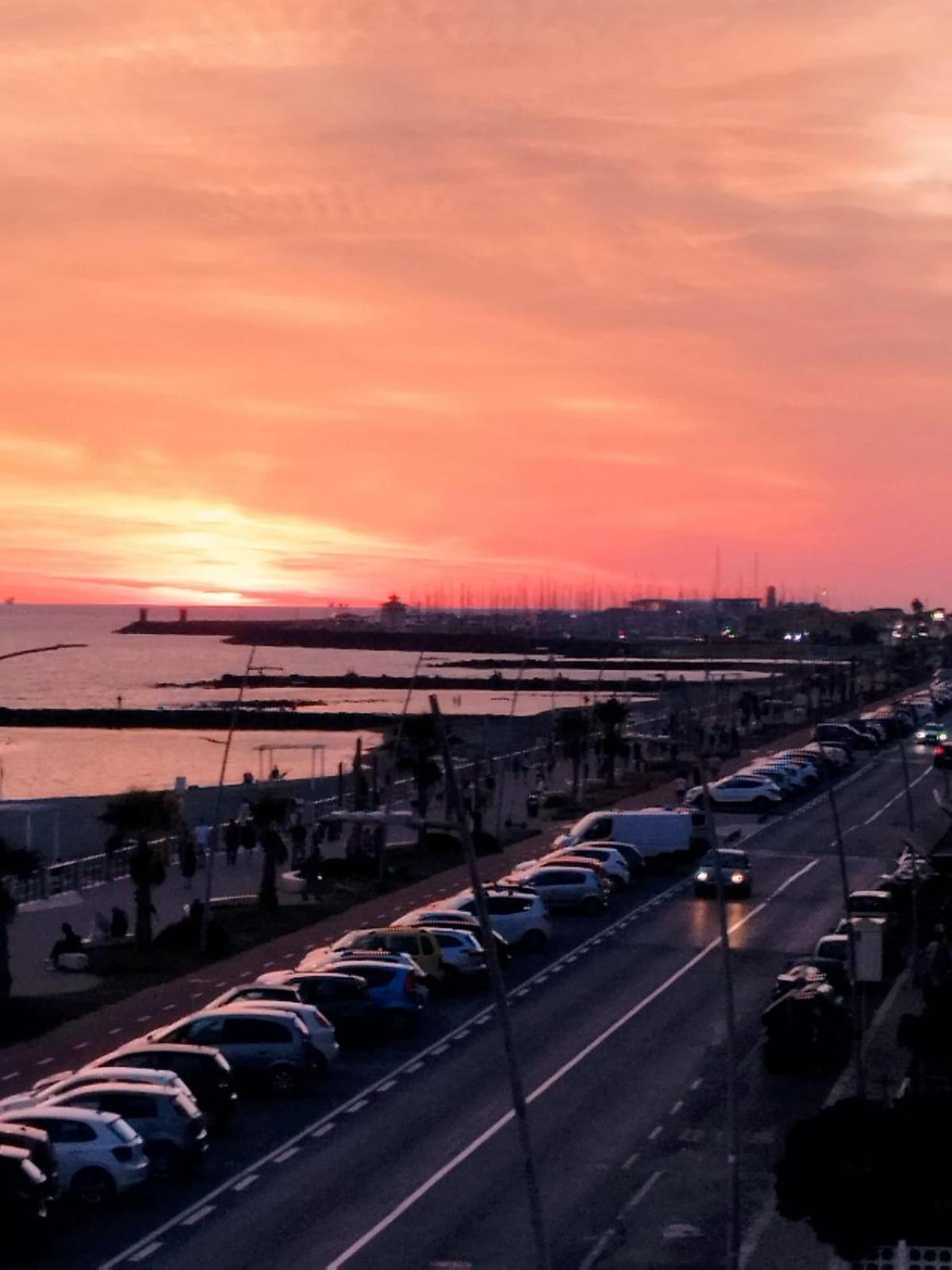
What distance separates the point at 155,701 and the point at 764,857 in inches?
5067

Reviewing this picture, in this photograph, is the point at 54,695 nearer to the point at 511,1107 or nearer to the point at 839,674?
the point at 839,674

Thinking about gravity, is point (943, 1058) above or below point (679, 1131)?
above

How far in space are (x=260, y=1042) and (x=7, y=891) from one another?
864 cm

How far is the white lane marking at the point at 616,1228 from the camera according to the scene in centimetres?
1889

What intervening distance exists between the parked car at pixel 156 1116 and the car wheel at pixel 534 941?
55.8 ft

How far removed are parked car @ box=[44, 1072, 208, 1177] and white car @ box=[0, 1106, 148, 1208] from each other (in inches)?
29.5

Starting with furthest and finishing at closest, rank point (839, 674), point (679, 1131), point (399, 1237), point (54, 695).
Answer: point (54, 695)
point (839, 674)
point (679, 1131)
point (399, 1237)

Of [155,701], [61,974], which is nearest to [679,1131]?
[61,974]

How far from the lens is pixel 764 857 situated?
54.0 meters

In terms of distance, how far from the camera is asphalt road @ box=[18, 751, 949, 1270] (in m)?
19.4

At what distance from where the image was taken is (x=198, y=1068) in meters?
23.8

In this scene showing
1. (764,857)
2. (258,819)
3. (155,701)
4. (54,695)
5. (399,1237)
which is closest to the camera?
(399,1237)

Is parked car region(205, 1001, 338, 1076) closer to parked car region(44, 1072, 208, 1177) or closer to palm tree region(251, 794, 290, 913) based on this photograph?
parked car region(44, 1072, 208, 1177)

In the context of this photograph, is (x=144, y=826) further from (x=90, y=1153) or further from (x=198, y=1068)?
(x=90, y=1153)
